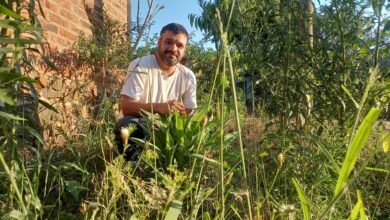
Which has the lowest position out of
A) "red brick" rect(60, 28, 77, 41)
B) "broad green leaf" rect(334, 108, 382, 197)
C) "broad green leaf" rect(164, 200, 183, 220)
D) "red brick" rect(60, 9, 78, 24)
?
"broad green leaf" rect(164, 200, 183, 220)

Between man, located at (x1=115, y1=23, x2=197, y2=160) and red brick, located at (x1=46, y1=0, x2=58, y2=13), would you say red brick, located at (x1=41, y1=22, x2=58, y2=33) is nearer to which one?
red brick, located at (x1=46, y1=0, x2=58, y2=13)

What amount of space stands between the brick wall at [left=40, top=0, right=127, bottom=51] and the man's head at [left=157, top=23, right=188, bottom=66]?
32.5 inches

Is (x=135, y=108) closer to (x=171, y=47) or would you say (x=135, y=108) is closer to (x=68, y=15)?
(x=171, y=47)

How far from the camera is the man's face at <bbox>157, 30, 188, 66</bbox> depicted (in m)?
3.04

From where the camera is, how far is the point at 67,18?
3.51m

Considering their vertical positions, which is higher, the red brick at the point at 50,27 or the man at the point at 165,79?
the red brick at the point at 50,27

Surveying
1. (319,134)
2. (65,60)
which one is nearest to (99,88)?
(65,60)

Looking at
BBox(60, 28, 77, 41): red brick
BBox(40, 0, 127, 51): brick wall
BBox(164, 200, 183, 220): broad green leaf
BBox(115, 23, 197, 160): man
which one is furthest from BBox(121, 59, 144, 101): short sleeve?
BBox(164, 200, 183, 220): broad green leaf

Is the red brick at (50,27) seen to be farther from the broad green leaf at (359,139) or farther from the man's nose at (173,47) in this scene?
the broad green leaf at (359,139)

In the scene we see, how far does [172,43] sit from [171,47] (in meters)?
0.05

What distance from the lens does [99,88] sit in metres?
3.87

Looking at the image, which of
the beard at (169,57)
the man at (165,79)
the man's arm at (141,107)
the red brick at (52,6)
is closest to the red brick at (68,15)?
the red brick at (52,6)

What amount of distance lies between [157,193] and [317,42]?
1491 millimetres

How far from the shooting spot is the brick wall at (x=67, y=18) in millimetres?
3188
